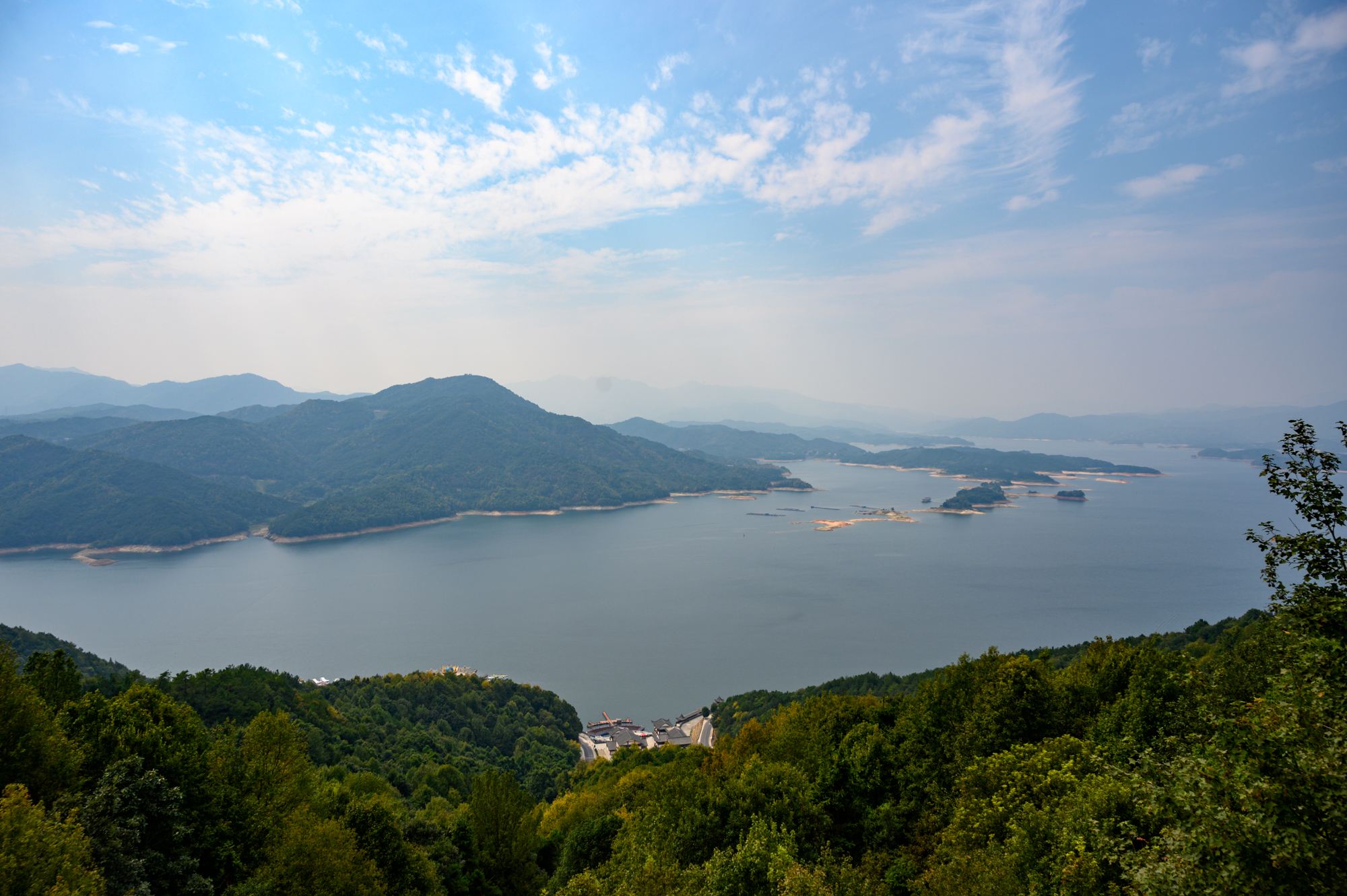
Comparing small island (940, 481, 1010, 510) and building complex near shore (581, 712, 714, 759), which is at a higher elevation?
small island (940, 481, 1010, 510)

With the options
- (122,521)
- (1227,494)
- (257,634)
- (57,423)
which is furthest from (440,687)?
(57,423)

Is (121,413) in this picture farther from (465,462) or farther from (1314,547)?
(1314,547)

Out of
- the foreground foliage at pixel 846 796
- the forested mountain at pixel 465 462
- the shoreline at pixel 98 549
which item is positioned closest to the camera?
the foreground foliage at pixel 846 796

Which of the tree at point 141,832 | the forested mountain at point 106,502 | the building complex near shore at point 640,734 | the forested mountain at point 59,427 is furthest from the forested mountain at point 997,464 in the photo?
the forested mountain at point 59,427

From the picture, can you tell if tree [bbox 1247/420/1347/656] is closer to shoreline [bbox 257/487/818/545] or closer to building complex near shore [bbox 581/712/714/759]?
building complex near shore [bbox 581/712/714/759]

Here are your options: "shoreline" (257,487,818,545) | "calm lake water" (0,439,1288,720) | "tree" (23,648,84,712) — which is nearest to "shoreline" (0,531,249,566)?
"calm lake water" (0,439,1288,720)

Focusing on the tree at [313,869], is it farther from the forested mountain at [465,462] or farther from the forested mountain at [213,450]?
the forested mountain at [213,450]
